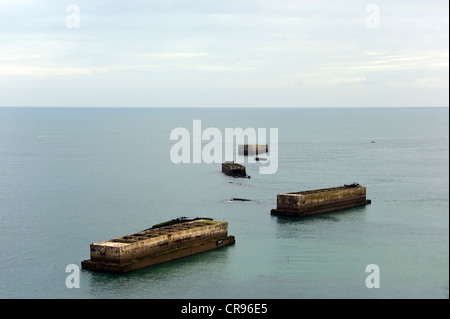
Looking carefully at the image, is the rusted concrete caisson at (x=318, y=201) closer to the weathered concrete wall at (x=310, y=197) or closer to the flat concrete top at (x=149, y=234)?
the weathered concrete wall at (x=310, y=197)

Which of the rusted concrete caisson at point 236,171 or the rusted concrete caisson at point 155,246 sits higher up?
the rusted concrete caisson at point 236,171

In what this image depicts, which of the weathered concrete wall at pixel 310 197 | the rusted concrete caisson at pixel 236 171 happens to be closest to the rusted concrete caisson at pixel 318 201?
the weathered concrete wall at pixel 310 197

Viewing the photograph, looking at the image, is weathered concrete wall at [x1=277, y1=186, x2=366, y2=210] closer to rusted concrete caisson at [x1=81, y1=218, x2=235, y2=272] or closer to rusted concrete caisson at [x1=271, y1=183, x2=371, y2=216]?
rusted concrete caisson at [x1=271, y1=183, x2=371, y2=216]

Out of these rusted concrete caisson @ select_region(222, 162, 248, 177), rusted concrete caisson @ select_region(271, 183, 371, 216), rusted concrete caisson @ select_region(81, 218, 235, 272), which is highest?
rusted concrete caisson @ select_region(222, 162, 248, 177)

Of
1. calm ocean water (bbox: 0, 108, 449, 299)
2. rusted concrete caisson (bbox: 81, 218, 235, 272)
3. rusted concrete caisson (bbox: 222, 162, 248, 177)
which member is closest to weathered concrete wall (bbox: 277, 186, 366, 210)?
calm ocean water (bbox: 0, 108, 449, 299)

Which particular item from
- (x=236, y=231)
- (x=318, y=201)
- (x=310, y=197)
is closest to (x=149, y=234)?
(x=236, y=231)

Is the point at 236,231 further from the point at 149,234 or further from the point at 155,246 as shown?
the point at 155,246
